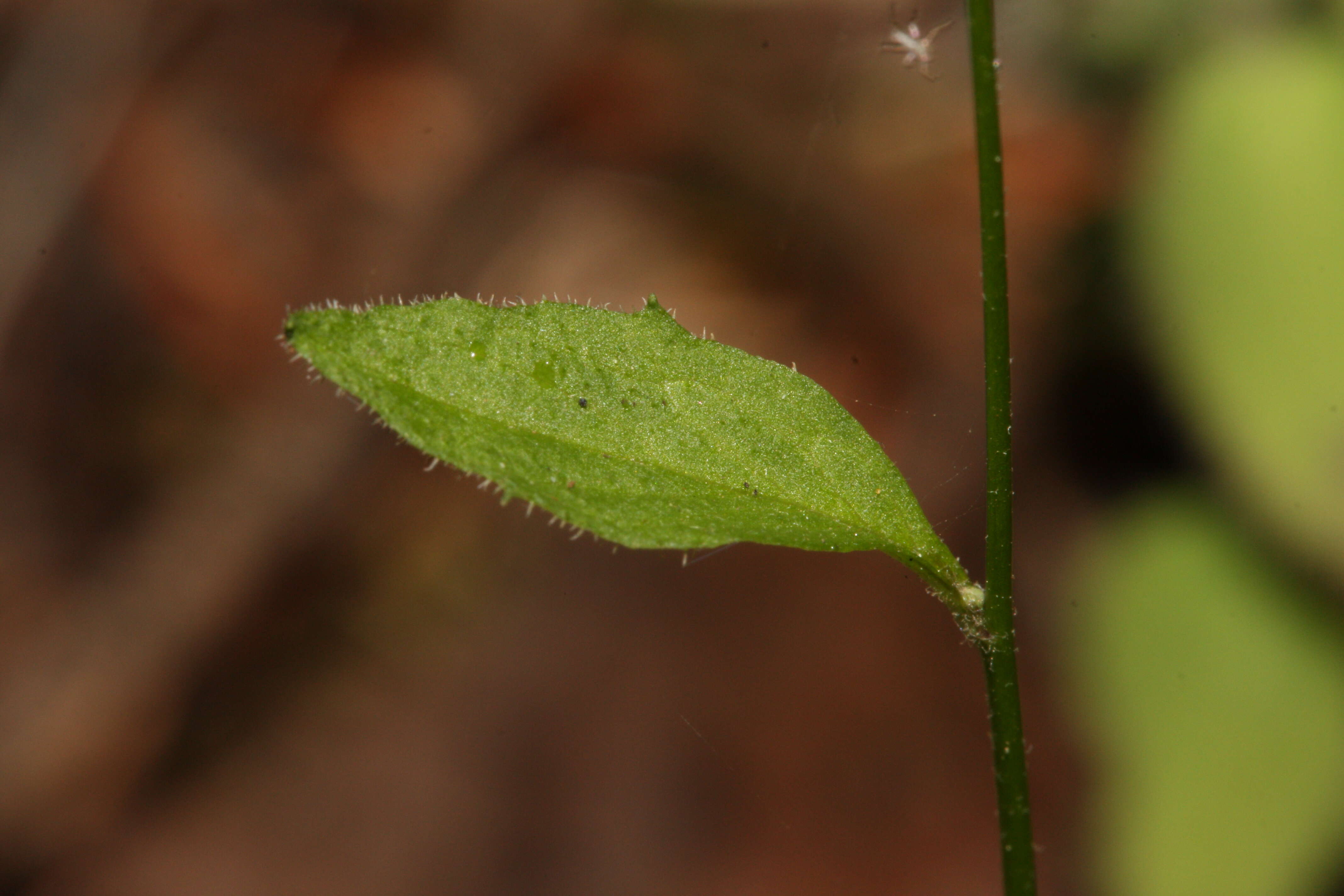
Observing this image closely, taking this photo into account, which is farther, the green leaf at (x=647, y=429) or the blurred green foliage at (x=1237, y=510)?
the blurred green foliage at (x=1237, y=510)

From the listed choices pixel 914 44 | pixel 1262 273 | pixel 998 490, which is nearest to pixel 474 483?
pixel 914 44

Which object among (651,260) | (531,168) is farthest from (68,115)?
(651,260)

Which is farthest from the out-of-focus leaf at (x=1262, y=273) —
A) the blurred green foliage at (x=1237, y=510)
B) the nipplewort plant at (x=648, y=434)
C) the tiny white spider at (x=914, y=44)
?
the nipplewort plant at (x=648, y=434)

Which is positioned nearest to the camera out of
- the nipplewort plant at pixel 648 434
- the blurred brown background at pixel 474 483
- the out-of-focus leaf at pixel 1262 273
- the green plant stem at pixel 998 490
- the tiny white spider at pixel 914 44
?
the green plant stem at pixel 998 490

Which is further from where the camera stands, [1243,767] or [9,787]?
[9,787]

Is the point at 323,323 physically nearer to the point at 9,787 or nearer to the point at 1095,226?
the point at 1095,226

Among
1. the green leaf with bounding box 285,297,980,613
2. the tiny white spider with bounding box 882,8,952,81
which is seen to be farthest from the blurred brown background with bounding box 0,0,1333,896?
the green leaf with bounding box 285,297,980,613

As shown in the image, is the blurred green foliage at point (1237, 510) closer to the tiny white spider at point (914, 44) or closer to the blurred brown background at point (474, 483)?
the blurred brown background at point (474, 483)
